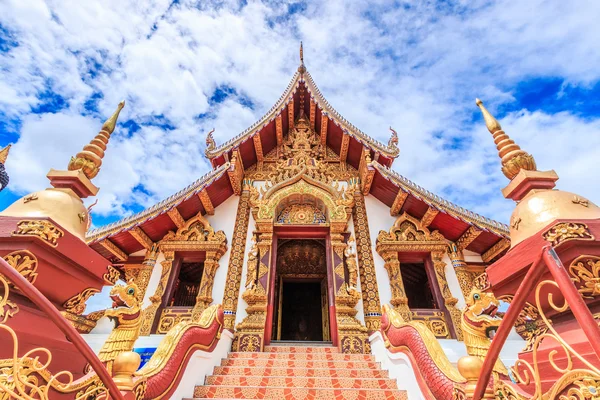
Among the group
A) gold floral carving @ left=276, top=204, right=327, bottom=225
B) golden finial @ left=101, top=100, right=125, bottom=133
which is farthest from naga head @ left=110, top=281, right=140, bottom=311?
gold floral carving @ left=276, top=204, right=327, bottom=225

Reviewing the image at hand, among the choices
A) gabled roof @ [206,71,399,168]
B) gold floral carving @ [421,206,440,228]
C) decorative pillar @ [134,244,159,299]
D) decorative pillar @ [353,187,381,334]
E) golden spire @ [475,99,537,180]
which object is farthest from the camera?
gabled roof @ [206,71,399,168]

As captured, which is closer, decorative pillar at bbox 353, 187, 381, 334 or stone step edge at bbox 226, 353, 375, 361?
stone step edge at bbox 226, 353, 375, 361

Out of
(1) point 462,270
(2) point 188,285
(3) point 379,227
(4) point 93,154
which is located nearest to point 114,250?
(2) point 188,285

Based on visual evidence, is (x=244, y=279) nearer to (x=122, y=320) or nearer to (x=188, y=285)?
(x=188, y=285)

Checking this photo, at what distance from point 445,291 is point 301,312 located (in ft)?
17.2

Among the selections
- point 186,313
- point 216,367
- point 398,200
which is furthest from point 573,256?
point 186,313

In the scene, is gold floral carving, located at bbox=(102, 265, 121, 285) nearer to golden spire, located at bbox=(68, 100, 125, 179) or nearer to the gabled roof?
golden spire, located at bbox=(68, 100, 125, 179)

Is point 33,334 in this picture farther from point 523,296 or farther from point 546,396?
point 546,396

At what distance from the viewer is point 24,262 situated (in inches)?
63.9

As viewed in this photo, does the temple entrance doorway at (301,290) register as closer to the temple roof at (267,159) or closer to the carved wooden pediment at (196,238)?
the carved wooden pediment at (196,238)

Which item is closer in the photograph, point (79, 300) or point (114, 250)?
point (79, 300)

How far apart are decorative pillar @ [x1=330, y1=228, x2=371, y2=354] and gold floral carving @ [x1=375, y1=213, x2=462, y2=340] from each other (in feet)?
2.50

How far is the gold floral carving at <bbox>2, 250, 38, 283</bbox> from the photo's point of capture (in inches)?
63.0

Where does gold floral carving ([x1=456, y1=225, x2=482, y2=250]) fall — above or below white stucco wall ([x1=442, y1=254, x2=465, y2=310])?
above
